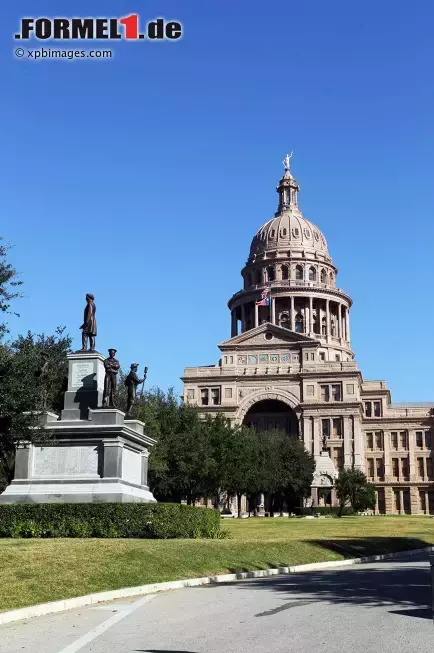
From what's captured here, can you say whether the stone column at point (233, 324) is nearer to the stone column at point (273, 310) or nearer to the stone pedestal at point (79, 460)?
the stone column at point (273, 310)

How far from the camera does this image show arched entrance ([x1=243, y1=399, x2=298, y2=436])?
116688mm

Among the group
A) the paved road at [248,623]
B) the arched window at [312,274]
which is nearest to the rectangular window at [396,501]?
the arched window at [312,274]

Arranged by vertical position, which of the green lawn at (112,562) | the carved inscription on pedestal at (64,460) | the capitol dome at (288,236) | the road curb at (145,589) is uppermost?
the capitol dome at (288,236)

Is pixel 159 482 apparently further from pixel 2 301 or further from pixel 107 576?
pixel 107 576

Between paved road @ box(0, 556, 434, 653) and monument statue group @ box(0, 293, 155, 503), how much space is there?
35.1 feet

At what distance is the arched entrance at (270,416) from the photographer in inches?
4594

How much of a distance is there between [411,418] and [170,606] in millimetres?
109465

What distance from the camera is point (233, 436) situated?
75062 mm

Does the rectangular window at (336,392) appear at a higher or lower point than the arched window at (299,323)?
lower

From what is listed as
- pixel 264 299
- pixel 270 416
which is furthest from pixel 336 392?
pixel 264 299

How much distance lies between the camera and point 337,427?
111625mm

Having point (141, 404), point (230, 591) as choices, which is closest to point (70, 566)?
point (230, 591)

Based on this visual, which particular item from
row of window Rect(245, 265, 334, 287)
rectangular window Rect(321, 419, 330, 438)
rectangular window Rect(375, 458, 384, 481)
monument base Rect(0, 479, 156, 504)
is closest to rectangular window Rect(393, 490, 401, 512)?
rectangular window Rect(375, 458, 384, 481)

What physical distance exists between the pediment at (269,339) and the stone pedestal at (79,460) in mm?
85208
